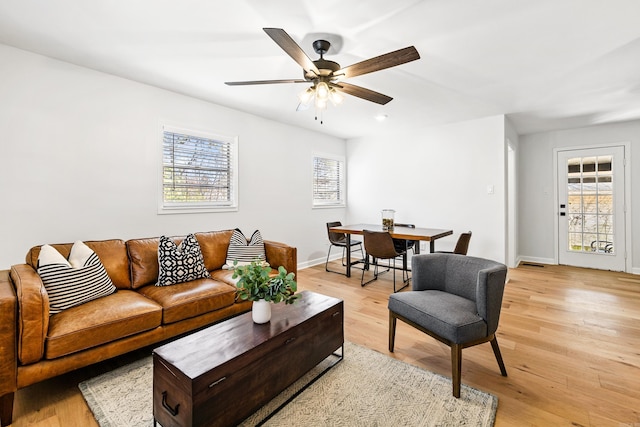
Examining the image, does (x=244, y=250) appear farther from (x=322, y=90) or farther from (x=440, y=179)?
(x=440, y=179)

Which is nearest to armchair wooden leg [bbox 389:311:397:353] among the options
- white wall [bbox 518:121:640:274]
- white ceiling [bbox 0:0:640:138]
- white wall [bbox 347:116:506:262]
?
white ceiling [bbox 0:0:640:138]

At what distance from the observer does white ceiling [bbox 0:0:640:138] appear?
1.91 meters

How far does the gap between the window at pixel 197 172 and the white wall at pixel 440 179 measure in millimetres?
2749

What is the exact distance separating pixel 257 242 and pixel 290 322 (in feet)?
5.49

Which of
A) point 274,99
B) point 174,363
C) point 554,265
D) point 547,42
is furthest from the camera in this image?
point 554,265

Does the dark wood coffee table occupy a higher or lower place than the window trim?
lower

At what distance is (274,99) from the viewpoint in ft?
11.8

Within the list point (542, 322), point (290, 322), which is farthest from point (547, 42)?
point (290, 322)

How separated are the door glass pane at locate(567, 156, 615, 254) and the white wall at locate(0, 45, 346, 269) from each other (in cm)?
561

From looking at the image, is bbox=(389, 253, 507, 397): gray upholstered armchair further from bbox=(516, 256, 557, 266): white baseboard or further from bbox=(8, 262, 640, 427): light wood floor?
bbox=(516, 256, 557, 266): white baseboard

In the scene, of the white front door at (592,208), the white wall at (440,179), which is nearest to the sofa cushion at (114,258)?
the white wall at (440,179)

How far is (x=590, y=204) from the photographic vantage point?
4.96 m

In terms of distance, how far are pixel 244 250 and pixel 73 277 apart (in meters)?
1.49

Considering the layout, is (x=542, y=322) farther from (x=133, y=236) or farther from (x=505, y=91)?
(x=133, y=236)
